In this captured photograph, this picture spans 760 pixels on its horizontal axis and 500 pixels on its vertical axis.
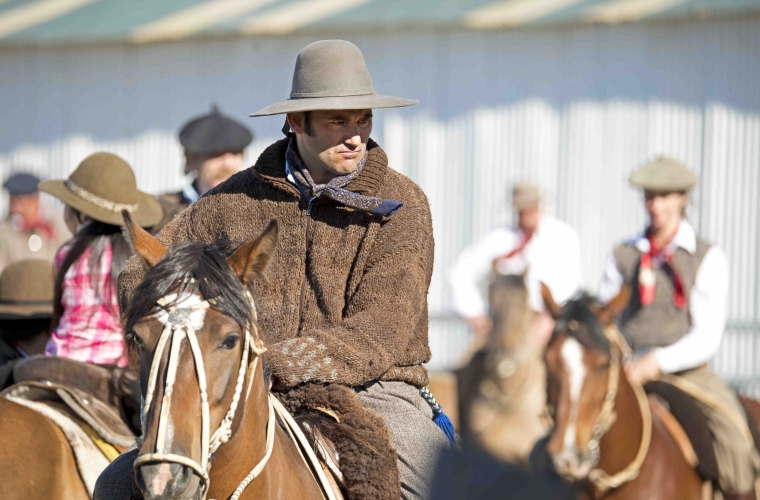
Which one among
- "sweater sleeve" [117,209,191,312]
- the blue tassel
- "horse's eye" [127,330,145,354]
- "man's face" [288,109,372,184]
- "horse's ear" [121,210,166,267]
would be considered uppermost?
"man's face" [288,109,372,184]

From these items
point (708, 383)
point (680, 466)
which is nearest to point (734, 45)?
point (708, 383)

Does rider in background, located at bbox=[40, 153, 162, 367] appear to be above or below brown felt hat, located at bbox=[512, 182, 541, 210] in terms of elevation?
below

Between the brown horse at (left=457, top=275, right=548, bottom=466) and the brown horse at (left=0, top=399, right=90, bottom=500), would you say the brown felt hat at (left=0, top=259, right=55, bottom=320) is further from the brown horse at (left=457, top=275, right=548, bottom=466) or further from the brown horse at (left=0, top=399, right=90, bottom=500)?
the brown horse at (left=457, top=275, right=548, bottom=466)

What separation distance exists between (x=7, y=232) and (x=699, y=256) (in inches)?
250

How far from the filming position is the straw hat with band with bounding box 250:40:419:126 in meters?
3.40

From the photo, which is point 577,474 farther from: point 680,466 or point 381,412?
point 381,412

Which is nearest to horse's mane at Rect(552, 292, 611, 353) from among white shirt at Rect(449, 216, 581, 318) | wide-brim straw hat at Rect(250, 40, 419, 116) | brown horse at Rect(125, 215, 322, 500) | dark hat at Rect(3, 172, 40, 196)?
white shirt at Rect(449, 216, 581, 318)

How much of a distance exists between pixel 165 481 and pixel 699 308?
17.9ft

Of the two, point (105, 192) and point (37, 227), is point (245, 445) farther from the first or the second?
point (37, 227)

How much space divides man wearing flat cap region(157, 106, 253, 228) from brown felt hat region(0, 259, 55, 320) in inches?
51.4

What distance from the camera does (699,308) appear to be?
701cm

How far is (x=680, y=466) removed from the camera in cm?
581

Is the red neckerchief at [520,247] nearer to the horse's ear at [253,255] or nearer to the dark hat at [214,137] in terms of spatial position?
the dark hat at [214,137]

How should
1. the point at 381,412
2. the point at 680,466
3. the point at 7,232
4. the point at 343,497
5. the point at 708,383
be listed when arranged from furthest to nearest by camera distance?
the point at 7,232 < the point at 708,383 < the point at 680,466 < the point at 381,412 < the point at 343,497
